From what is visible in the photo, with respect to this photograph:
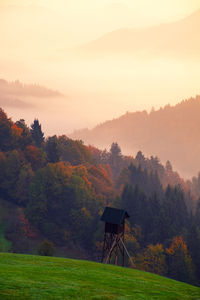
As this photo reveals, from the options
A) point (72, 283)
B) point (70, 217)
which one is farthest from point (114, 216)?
point (70, 217)

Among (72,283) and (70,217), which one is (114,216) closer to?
(72,283)

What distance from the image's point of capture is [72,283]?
30.2 m

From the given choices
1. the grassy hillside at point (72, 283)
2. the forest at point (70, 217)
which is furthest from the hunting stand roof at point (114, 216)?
the forest at point (70, 217)

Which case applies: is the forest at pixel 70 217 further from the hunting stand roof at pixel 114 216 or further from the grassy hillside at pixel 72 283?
the grassy hillside at pixel 72 283

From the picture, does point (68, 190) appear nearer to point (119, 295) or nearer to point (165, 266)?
point (165, 266)

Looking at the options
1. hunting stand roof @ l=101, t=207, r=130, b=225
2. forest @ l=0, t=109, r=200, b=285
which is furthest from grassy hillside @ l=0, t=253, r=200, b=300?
forest @ l=0, t=109, r=200, b=285

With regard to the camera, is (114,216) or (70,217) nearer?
(114,216)

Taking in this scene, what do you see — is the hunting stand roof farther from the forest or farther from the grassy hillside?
the forest


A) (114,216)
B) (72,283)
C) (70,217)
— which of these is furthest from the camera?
(70,217)

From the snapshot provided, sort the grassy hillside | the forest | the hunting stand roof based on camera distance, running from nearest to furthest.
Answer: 1. the grassy hillside
2. the hunting stand roof
3. the forest

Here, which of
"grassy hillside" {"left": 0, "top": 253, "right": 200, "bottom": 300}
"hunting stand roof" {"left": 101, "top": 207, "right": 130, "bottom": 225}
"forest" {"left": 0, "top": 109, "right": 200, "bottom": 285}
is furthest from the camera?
"forest" {"left": 0, "top": 109, "right": 200, "bottom": 285}

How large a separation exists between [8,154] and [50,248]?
65734mm

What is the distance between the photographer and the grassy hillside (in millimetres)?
26312

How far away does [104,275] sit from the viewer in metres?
36.9
